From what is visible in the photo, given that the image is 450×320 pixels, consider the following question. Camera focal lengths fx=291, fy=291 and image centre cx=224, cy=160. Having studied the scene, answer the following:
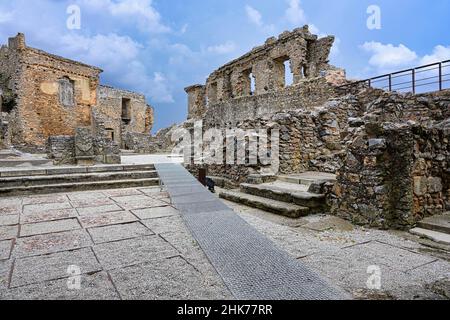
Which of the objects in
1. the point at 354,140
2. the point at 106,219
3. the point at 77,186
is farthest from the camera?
the point at 77,186

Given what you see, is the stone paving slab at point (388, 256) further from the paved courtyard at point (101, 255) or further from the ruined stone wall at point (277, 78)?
the ruined stone wall at point (277, 78)

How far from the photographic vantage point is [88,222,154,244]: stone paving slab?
11.2ft

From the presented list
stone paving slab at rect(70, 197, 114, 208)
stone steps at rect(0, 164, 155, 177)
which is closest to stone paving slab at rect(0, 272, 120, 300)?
stone paving slab at rect(70, 197, 114, 208)

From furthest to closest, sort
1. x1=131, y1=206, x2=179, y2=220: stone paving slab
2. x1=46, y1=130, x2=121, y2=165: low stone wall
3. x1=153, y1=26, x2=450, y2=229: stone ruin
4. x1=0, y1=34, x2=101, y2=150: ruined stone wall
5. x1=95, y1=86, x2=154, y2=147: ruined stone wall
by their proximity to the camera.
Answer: x1=95, y1=86, x2=154, y2=147: ruined stone wall < x1=0, y1=34, x2=101, y2=150: ruined stone wall < x1=46, y1=130, x2=121, y2=165: low stone wall < x1=131, y1=206, x2=179, y2=220: stone paving slab < x1=153, y1=26, x2=450, y2=229: stone ruin

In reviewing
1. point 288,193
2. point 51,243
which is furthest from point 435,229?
point 51,243

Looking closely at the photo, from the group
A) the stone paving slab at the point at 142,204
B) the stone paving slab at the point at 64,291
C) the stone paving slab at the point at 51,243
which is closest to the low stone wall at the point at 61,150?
the stone paving slab at the point at 142,204

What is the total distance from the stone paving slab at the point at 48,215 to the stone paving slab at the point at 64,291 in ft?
7.36

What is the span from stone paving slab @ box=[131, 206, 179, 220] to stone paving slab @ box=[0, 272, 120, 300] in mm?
1988

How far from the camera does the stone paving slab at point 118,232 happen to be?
3.42 metres

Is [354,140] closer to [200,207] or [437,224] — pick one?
[437,224]

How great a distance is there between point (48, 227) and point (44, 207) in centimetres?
136

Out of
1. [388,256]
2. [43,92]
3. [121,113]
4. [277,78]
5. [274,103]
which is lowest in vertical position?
[388,256]

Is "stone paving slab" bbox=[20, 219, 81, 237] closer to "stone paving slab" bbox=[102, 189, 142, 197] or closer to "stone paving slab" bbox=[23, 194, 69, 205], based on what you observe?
"stone paving slab" bbox=[23, 194, 69, 205]

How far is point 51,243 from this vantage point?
3.24 meters
